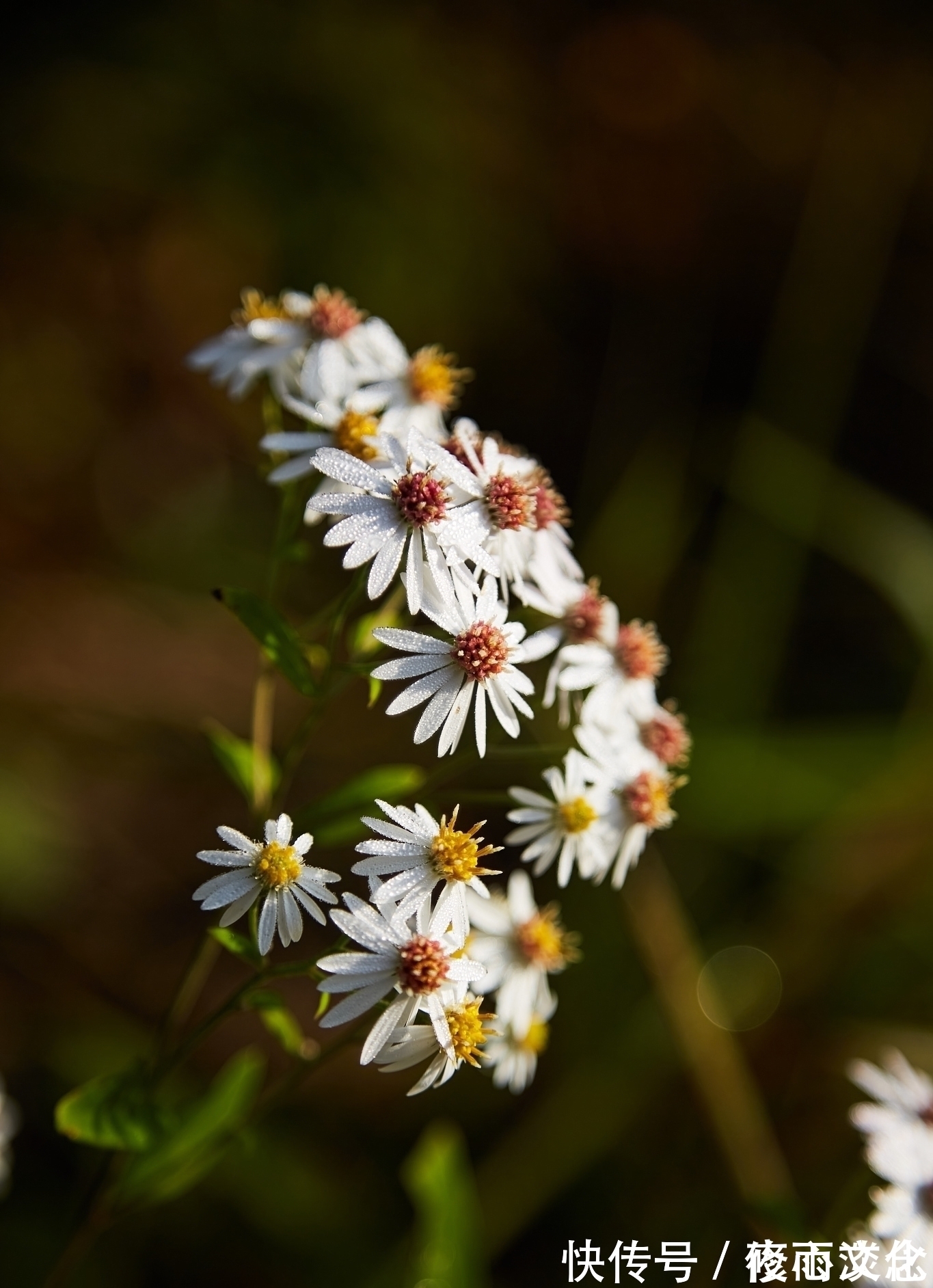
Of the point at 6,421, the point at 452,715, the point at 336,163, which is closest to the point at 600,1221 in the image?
the point at 452,715

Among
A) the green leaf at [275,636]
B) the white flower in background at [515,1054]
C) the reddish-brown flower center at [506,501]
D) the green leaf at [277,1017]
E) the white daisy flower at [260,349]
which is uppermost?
the white daisy flower at [260,349]

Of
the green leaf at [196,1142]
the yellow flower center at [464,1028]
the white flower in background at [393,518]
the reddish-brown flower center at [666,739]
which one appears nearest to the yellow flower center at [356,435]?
the white flower in background at [393,518]

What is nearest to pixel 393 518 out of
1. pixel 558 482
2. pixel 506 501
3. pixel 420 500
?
pixel 420 500

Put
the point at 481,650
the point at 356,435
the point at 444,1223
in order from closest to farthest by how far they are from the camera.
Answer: the point at 481,650 < the point at 356,435 < the point at 444,1223

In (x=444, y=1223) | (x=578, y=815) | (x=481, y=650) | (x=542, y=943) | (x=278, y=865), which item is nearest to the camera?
(x=278, y=865)

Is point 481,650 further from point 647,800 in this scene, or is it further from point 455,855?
point 647,800

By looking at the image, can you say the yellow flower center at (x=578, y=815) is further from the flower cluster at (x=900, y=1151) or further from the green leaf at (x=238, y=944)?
the flower cluster at (x=900, y=1151)
